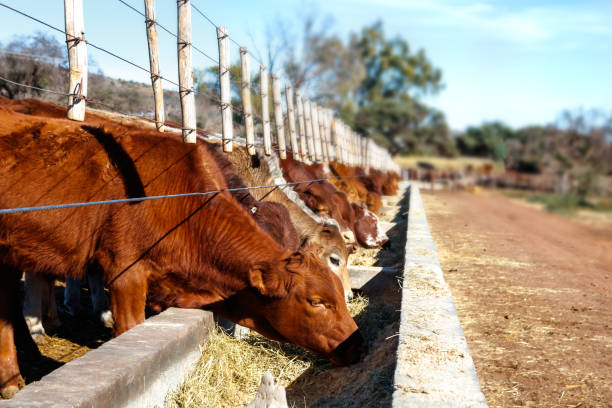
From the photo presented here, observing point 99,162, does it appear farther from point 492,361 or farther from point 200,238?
point 492,361

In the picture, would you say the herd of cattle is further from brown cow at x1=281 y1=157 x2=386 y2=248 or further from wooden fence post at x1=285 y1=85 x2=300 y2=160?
wooden fence post at x1=285 y1=85 x2=300 y2=160

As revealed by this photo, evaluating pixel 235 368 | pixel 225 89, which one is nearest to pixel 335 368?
pixel 235 368

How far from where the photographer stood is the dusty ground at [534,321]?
3.67 meters

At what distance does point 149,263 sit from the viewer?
4.35 metres

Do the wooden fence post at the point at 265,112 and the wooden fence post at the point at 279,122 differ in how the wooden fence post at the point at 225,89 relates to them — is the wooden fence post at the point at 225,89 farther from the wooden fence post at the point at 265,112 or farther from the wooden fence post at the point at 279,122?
the wooden fence post at the point at 279,122

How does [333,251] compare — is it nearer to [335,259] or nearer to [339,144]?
[335,259]

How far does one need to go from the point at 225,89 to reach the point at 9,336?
3118 millimetres

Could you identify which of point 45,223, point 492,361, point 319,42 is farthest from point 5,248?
point 319,42

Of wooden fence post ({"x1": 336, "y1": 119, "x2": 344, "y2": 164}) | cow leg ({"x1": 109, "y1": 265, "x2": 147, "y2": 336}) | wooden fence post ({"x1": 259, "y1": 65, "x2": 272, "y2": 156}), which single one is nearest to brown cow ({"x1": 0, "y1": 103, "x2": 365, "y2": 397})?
cow leg ({"x1": 109, "y1": 265, "x2": 147, "y2": 336})

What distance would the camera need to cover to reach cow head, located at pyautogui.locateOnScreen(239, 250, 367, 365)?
418 cm

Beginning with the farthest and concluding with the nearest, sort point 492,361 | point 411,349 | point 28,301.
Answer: point 28,301, point 492,361, point 411,349

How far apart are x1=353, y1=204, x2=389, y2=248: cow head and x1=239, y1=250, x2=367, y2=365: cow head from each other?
192 inches

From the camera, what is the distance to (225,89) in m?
6.07

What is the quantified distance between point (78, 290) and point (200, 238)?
2.46 meters
